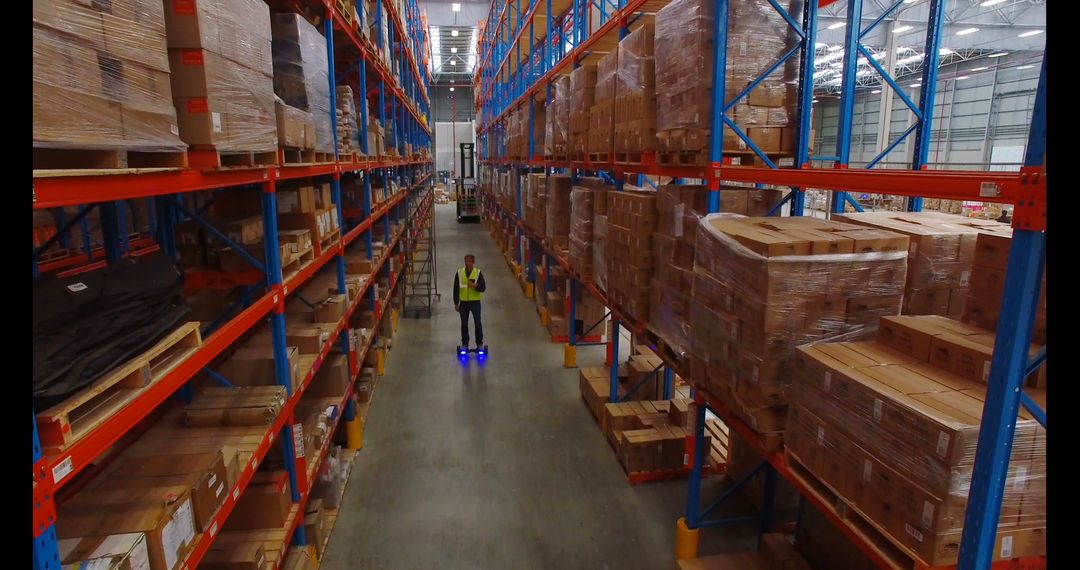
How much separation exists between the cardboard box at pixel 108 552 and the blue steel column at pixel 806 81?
4.56 metres

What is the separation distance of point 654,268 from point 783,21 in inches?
91.2

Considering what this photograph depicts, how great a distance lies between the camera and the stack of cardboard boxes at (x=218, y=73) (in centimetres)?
265

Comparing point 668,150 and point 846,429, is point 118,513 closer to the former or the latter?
point 846,429

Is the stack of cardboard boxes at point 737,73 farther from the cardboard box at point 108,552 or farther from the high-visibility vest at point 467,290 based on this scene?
the high-visibility vest at point 467,290

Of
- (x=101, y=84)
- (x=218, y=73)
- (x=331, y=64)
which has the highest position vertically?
(x=331, y=64)

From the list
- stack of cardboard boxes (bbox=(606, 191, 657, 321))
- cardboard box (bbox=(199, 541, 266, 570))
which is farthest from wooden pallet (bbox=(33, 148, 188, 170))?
stack of cardboard boxes (bbox=(606, 191, 657, 321))

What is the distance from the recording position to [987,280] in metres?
2.85

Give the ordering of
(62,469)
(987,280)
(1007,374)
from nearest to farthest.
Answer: (62,469) < (1007,374) < (987,280)

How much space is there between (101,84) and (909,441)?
3.37 meters

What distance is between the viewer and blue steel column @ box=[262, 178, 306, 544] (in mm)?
3664

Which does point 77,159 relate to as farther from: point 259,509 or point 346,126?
point 346,126

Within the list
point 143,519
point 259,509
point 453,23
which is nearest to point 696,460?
point 259,509
